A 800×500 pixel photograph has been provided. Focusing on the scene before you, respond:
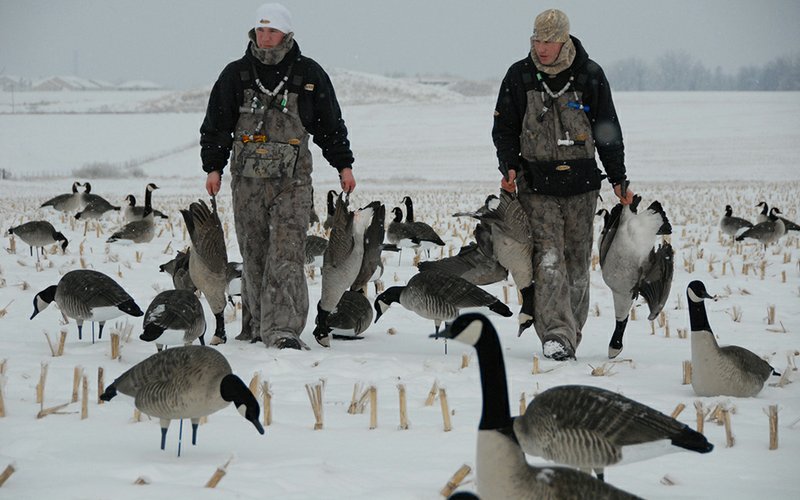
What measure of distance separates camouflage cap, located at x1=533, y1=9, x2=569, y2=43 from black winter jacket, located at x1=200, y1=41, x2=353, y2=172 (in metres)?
1.99

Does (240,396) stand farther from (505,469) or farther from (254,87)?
(254,87)

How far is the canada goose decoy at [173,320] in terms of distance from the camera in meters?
6.70

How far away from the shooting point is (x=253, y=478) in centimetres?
412

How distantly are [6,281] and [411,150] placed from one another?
Answer: 149 ft

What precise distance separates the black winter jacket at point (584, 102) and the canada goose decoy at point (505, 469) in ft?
15.3

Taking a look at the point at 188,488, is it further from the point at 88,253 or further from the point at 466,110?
the point at 466,110

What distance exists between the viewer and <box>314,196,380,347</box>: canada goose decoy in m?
8.23

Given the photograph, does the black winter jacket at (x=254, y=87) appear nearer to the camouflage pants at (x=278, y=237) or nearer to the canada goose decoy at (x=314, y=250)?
the camouflage pants at (x=278, y=237)

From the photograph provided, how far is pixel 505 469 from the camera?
314 centimetres

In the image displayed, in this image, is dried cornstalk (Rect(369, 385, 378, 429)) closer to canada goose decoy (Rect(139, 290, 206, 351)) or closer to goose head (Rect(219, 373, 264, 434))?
goose head (Rect(219, 373, 264, 434))

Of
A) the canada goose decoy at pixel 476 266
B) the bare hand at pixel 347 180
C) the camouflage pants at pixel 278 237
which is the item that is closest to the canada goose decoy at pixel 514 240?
the canada goose decoy at pixel 476 266

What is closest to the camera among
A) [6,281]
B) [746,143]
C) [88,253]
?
[6,281]

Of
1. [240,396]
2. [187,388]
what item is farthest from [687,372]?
[187,388]

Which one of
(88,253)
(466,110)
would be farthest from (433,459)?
(466,110)
